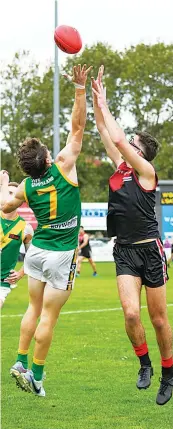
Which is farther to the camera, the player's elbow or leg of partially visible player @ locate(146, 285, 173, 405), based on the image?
leg of partially visible player @ locate(146, 285, 173, 405)

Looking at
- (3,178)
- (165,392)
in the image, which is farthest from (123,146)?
(165,392)

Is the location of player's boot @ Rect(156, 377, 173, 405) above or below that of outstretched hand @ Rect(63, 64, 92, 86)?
below

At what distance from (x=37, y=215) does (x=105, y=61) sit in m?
61.6

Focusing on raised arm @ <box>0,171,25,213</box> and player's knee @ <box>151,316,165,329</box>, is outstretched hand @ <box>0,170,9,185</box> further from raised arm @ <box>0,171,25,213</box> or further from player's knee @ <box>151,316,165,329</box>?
player's knee @ <box>151,316,165,329</box>

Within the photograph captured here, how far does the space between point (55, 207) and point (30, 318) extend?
1306 mm

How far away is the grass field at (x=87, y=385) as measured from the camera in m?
8.90

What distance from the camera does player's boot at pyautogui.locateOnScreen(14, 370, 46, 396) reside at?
30.2ft

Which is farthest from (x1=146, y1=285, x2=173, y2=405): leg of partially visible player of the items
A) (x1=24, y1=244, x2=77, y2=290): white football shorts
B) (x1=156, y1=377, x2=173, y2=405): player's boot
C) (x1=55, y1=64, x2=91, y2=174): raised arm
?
(x1=55, y1=64, x2=91, y2=174): raised arm

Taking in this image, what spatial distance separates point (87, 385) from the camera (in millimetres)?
10727

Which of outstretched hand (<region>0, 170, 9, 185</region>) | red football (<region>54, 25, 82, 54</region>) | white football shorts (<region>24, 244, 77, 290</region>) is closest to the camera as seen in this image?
white football shorts (<region>24, 244, 77, 290</region>)

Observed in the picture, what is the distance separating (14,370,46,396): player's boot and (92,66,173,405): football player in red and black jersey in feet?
3.55

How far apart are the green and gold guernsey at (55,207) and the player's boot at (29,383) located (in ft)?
4.23

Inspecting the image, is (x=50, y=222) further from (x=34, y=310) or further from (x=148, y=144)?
(x=148, y=144)

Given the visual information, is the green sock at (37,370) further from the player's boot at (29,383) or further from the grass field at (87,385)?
the grass field at (87,385)
